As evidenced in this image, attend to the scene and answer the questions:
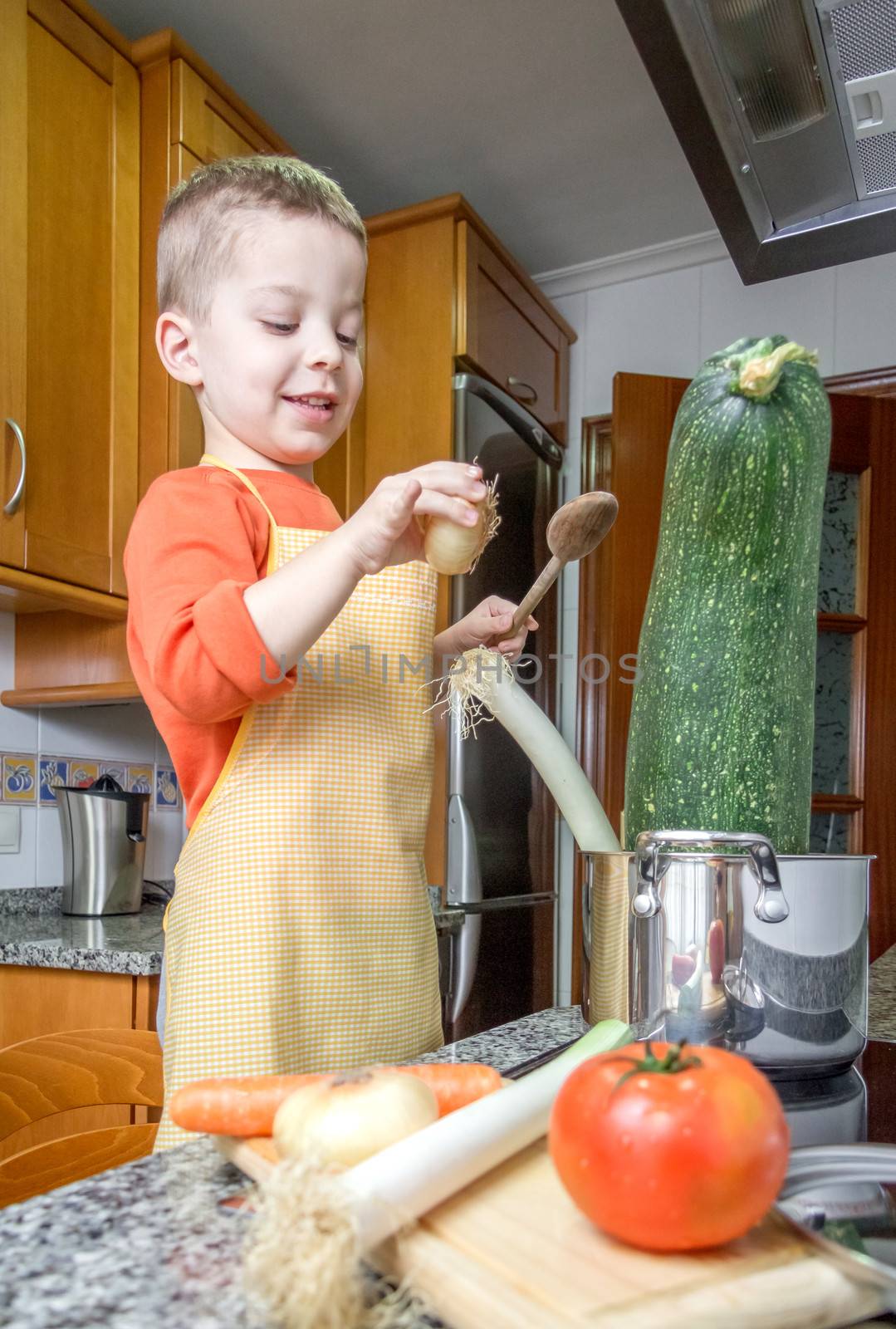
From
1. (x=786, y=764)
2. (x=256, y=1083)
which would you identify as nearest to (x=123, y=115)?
(x=786, y=764)

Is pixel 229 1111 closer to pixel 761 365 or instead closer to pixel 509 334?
pixel 761 365

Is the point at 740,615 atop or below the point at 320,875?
atop

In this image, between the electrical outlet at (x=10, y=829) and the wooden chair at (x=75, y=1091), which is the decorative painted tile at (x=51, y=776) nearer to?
the electrical outlet at (x=10, y=829)

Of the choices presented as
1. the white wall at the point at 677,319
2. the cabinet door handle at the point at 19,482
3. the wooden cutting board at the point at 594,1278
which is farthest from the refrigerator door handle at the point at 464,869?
the wooden cutting board at the point at 594,1278

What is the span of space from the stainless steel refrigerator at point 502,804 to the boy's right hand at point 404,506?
55.7 inches

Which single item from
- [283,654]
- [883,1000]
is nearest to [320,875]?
[283,654]

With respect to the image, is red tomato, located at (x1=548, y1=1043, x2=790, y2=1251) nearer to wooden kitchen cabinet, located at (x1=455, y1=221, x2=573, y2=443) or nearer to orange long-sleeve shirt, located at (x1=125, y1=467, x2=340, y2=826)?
orange long-sleeve shirt, located at (x1=125, y1=467, x2=340, y2=826)

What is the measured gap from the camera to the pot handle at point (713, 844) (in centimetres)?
54

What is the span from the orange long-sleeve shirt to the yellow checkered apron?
2 cm

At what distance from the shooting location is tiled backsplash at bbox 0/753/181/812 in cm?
173

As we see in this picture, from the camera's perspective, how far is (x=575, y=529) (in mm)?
701

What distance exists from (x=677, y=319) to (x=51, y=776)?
1.86m

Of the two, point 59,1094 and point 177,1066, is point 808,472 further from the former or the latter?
point 59,1094

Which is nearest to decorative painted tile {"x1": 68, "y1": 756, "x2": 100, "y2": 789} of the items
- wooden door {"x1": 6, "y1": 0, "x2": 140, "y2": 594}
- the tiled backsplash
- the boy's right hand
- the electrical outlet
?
the tiled backsplash
